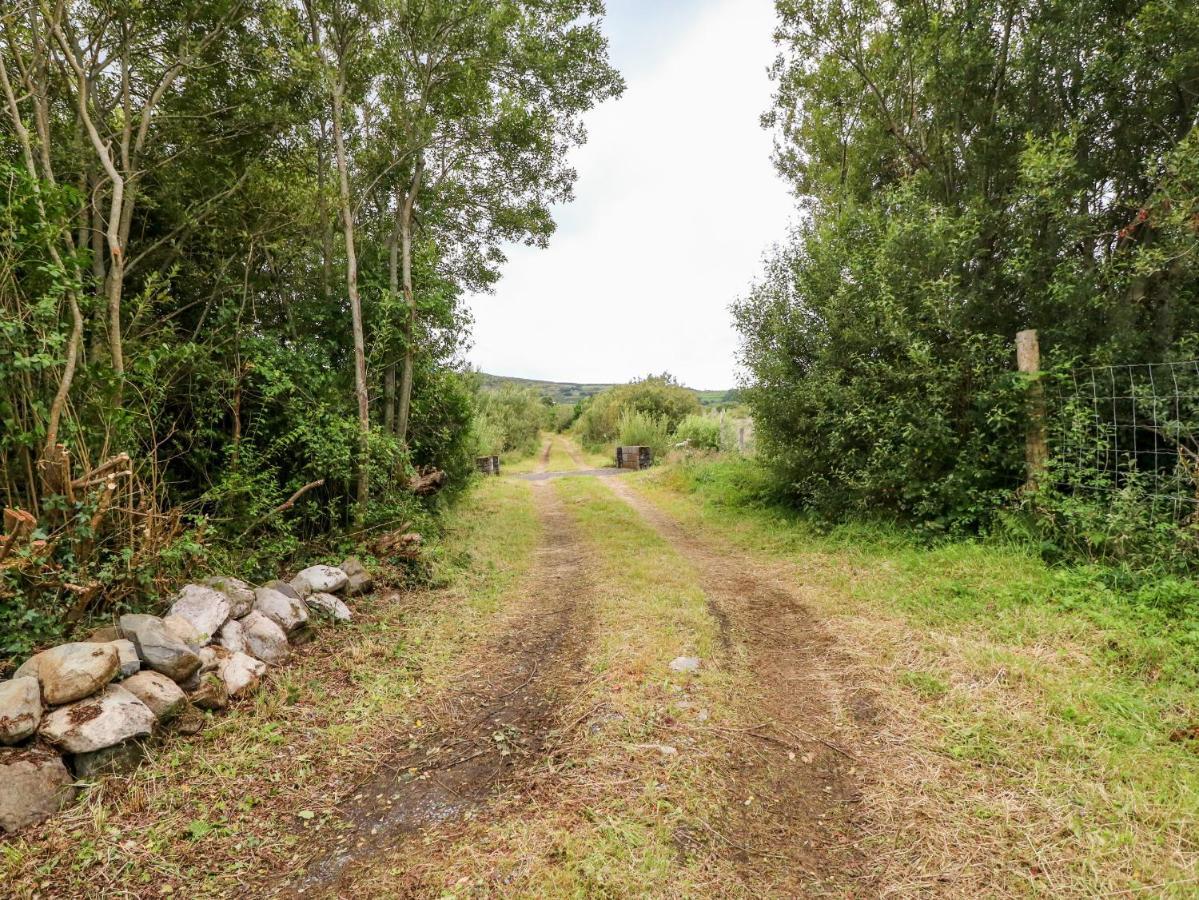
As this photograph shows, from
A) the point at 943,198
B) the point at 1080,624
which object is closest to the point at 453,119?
the point at 943,198

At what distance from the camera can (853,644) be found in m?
3.80

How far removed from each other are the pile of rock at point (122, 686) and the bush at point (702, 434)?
13784 mm

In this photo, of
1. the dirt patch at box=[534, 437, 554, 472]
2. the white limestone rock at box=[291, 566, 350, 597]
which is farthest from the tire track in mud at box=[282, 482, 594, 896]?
the dirt patch at box=[534, 437, 554, 472]

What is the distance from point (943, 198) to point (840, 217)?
125 cm

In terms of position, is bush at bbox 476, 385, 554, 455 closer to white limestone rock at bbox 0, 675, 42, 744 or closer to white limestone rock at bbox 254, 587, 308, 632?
white limestone rock at bbox 254, 587, 308, 632

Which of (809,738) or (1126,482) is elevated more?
(1126,482)

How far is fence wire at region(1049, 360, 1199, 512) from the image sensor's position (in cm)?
396

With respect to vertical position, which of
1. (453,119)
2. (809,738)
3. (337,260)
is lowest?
(809,738)

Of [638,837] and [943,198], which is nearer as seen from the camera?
[638,837]

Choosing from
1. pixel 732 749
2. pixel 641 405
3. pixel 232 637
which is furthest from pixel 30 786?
pixel 641 405

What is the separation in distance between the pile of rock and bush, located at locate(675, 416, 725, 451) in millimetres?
13784

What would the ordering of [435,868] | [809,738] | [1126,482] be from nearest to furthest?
1. [435,868]
2. [809,738]
3. [1126,482]

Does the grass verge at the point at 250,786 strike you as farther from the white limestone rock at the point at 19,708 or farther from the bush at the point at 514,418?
the bush at the point at 514,418

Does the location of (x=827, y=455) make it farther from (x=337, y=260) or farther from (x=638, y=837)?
(x=337, y=260)
